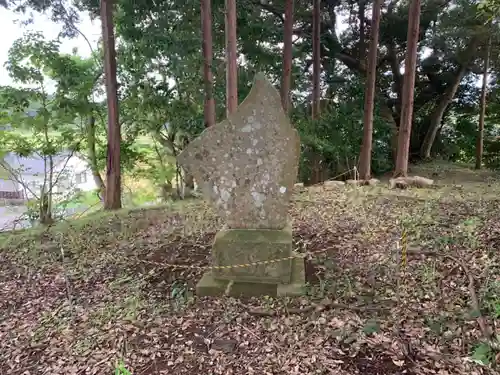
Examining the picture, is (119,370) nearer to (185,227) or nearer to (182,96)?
(185,227)

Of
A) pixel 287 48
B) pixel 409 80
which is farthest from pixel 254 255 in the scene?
pixel 287 48

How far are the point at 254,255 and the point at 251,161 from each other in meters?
1.01

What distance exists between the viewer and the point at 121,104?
898 centimetres

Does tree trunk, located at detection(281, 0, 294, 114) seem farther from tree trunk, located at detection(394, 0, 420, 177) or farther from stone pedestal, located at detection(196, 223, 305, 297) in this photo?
stone pedestal, located at detection(196, 223, 305, 297)

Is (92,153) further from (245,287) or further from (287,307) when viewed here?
(287,307)

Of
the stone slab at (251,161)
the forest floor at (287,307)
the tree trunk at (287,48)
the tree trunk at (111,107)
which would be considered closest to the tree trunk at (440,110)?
the tree trunk at (287,48)

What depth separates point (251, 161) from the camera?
3.85m

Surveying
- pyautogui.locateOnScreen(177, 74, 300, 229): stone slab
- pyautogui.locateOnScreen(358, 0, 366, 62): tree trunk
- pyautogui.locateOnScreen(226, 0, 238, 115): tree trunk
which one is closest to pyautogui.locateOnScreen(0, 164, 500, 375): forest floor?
pyautogui.locateOnScreen(177, 74, 300, 229): stone slab

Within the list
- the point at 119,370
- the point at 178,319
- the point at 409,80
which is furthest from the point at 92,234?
the point at 409,80

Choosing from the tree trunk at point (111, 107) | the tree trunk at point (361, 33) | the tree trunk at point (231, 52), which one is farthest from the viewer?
the tree trunk at point (361, 33)

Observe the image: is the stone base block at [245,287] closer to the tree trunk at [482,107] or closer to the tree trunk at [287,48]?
the tree trunk at [287,48]

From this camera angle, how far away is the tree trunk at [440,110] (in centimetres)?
1320

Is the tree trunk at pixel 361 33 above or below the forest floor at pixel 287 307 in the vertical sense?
above

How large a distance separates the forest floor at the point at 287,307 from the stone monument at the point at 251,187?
0.90ft
